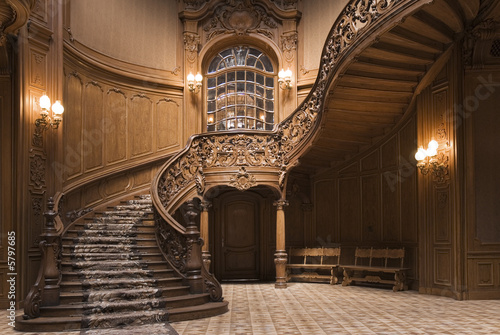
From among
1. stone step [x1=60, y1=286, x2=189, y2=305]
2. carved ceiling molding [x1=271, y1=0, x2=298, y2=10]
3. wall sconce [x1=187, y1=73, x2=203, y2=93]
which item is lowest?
stone step [x1=60, y1=286, x2=189, y2=305]

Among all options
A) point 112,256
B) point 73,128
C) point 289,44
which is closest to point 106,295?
point 112,256

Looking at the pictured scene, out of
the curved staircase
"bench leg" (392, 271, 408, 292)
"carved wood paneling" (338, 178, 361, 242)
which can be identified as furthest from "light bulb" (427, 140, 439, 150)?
the curved staircase

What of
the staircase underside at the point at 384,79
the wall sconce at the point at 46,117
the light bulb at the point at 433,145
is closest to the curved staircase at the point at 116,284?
the wall sconce at the point at 46,117

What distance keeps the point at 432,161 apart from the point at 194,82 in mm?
6662

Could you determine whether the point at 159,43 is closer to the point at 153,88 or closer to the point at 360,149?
the point at 153,88

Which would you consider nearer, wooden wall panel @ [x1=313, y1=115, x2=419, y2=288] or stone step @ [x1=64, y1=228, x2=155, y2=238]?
stone step @ [x1=64, y1=228, x2=155, y2=238]

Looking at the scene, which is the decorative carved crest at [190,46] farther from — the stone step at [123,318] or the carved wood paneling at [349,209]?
the stone step at [123,318]

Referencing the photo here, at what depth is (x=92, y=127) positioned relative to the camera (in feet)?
38.8

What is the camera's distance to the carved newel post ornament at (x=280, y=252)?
1171 centimetres

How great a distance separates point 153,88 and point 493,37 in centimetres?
778

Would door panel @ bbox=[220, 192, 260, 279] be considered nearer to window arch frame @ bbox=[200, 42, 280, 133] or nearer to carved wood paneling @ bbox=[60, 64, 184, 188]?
window arch frame @ bbox=[200, 42, 280, 133]

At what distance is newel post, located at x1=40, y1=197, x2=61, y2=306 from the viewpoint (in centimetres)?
741

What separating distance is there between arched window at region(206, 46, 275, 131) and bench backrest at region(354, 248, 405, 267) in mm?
4092

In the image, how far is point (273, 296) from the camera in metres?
10.1
